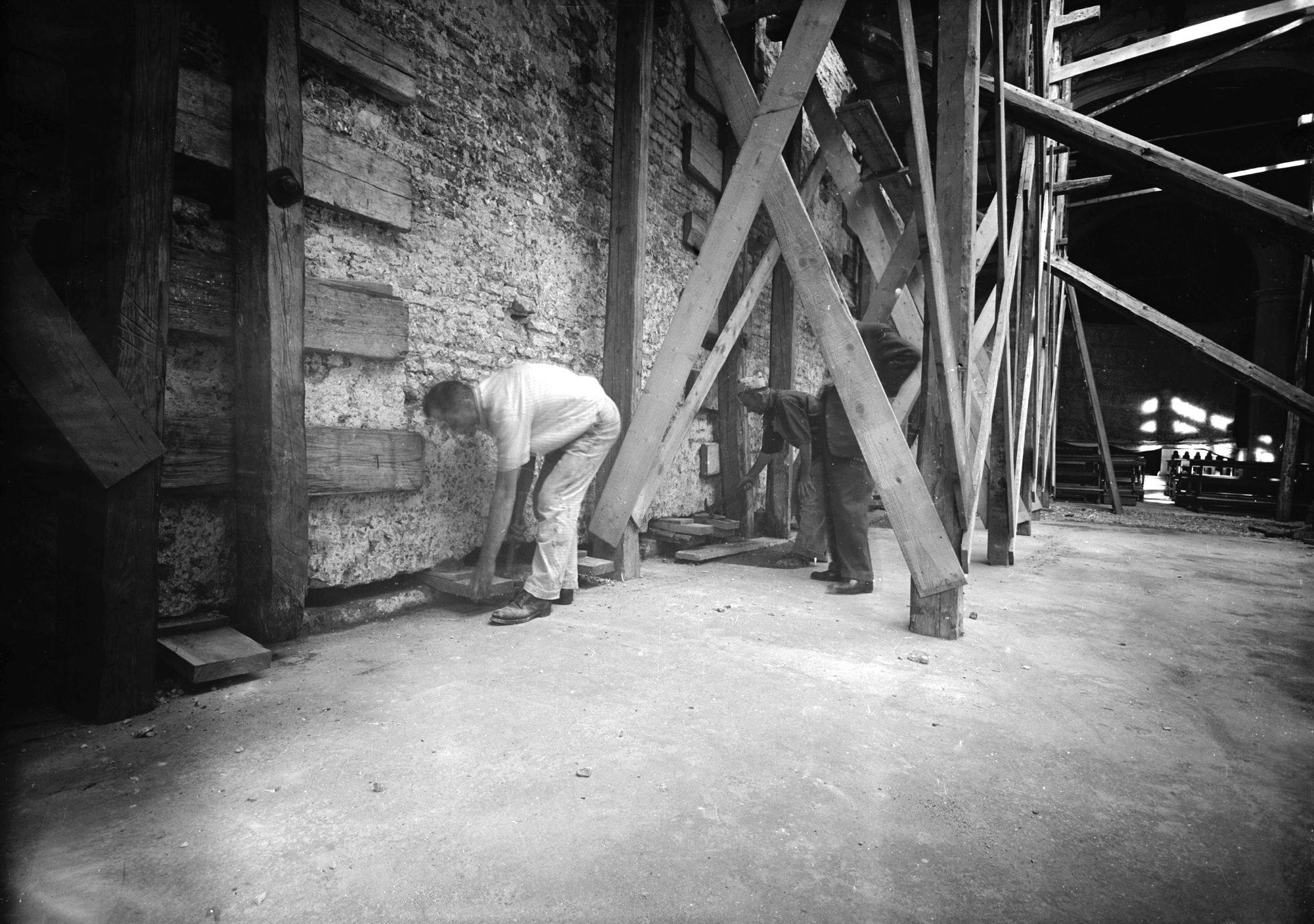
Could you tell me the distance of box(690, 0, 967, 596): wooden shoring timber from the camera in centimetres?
315

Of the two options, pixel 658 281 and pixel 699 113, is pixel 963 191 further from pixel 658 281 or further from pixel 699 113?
pixel 699 113

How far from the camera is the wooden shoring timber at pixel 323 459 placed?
2525 mm

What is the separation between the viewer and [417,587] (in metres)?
3.45

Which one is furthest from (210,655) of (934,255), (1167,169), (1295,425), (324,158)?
(1295,425)

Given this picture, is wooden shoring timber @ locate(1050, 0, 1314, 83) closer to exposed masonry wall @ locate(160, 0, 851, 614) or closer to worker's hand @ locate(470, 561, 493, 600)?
exposed masonry wall @ locate(160, 0, 851, 614)

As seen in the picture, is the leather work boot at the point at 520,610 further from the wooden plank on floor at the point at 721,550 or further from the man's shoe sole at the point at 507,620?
the wooden plank on floor at the point at 721,550

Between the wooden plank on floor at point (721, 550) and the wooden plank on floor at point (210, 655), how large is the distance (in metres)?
3.02

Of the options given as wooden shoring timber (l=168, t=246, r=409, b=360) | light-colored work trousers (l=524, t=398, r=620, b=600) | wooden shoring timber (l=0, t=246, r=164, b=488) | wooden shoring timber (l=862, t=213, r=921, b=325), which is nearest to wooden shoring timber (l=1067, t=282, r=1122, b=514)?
wooden shoring timber (l=862, t=213, r=921, b=325)

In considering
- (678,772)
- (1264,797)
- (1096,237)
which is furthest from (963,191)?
(1096,237)

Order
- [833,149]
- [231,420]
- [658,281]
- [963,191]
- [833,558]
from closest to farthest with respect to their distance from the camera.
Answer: [231,420] < [963,191] < [833,558] < [833,149] < [658,281]

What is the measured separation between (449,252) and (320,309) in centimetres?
85

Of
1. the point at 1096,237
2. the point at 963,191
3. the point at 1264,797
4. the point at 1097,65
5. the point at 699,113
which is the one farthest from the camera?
the point at 1096,237

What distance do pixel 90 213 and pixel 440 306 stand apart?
1.55 metres

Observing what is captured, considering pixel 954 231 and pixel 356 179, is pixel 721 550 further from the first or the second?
pixel 356 179
